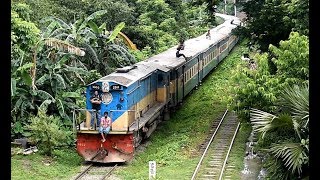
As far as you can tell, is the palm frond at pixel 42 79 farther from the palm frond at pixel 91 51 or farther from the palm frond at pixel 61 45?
the palm frond at pixel 91 51

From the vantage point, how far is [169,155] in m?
15.3

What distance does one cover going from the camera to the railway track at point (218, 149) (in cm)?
1329

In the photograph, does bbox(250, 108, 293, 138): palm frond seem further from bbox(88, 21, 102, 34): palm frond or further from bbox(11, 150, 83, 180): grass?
bbox(88, 21, 102, 34): palm frond

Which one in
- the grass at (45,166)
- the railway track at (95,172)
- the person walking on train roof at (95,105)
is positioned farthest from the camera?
the person walking on train roof at (95,105)

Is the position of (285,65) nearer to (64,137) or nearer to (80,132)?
(80,132)

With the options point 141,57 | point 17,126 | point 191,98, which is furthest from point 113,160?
point 141,57

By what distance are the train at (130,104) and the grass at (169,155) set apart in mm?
458

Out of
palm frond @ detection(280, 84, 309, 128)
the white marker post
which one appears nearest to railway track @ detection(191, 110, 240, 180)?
the white marker post

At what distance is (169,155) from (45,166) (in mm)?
3925

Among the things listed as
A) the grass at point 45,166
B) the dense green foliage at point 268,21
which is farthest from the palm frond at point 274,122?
the dense green foliage at point 268,21

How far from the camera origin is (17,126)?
52.0 feet

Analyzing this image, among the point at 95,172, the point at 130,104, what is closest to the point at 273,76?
the point at 130,104

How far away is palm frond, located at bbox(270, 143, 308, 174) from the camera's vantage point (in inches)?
288

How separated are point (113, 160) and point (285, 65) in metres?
Answer: 5.84
